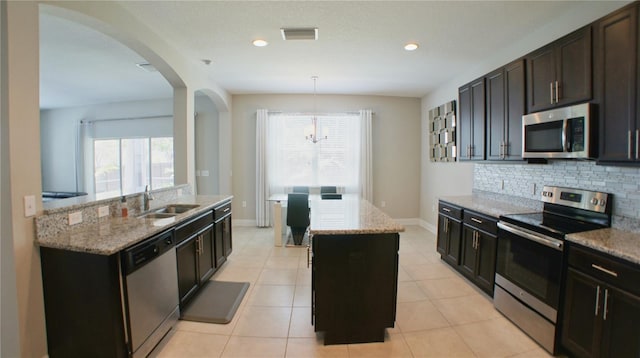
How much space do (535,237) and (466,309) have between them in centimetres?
96

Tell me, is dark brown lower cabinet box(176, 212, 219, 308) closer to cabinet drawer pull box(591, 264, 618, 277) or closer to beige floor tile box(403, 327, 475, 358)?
beige floor tile box(403, 327, 475, 358)

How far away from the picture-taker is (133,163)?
6.07 m

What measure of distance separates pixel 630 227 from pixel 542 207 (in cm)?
75

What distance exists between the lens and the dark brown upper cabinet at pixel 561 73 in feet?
6.45

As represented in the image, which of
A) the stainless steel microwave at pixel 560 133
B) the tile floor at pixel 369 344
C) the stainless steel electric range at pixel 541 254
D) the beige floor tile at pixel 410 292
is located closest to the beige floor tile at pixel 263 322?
the tile floor at pixel 369 344

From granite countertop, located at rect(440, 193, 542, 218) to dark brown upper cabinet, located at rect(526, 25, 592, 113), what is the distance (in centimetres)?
98

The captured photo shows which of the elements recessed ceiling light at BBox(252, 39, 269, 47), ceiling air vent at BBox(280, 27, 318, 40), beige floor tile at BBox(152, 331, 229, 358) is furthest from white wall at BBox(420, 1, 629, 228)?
beige floor tile at BBox(152, 331, 229, 358)

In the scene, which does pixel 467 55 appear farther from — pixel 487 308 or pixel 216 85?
pixel 216 85

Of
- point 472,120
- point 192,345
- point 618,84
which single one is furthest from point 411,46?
point 192,345

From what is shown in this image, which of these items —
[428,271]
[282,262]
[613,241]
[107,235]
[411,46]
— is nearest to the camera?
[613,241]

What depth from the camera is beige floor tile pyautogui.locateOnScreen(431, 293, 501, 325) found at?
7.68ft

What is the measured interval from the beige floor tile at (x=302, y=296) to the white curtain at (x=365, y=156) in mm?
2828

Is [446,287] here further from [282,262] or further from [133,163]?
[133,163]

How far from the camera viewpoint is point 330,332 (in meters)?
2.01
